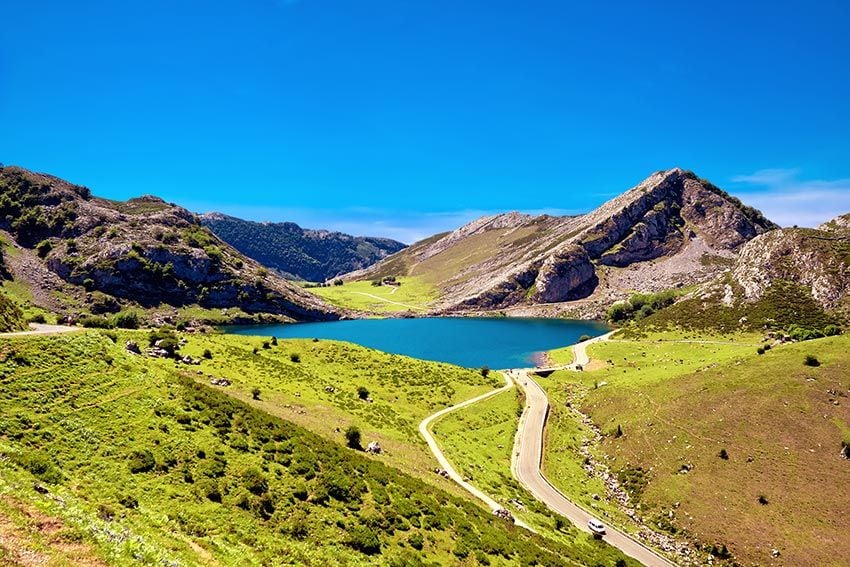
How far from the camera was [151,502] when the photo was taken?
2325cm

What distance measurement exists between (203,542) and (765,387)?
8115cm

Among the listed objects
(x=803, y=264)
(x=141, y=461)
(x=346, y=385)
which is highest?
(x=803, y=264)

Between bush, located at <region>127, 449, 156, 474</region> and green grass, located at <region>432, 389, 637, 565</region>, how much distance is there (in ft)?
105

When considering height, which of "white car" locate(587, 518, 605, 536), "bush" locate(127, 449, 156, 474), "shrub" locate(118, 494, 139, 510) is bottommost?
"white car" locate(587, 518, 605, 536)

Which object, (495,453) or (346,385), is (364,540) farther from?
(346,385)

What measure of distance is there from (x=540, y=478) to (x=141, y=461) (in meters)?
46.9

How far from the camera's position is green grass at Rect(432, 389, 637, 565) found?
43719mm

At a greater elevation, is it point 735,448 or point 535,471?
point 735,448

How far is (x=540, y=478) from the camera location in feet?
189

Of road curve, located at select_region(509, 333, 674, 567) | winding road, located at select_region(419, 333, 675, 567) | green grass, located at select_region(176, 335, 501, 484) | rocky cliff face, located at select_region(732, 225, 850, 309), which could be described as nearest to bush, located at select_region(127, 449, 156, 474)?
green grass, located at select_region(176, 335, 501, 484)

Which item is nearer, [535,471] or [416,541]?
[416,541]

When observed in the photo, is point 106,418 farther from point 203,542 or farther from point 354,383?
point 354,383

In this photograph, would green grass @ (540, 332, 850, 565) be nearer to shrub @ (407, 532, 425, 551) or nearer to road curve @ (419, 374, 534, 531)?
road curve @ (419, 374, 534, 531)

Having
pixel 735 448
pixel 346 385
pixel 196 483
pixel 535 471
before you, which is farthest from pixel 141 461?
pixel 735 448
